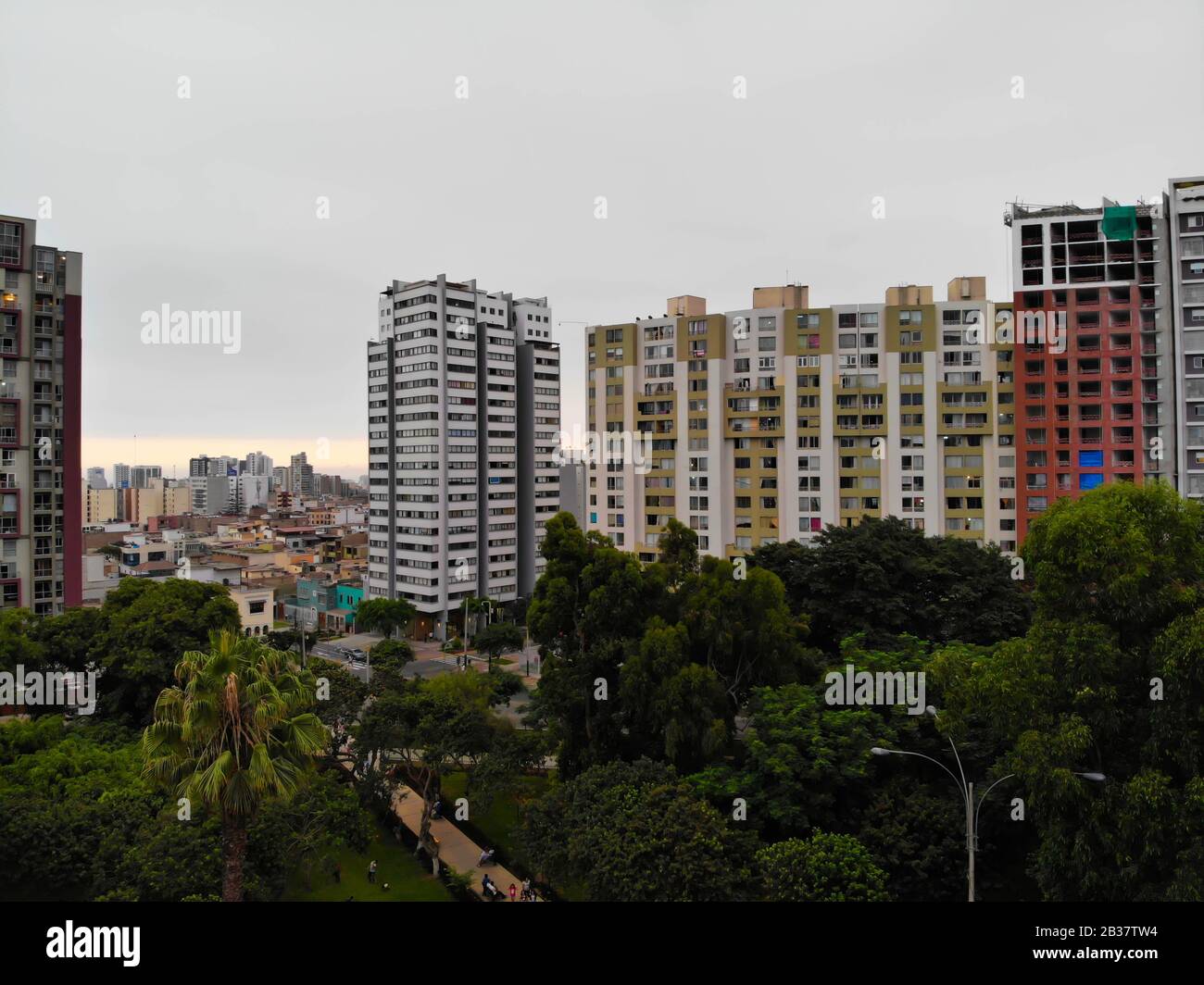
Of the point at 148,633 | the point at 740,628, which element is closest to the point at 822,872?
the point at 740,628

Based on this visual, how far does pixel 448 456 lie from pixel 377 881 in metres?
39.6

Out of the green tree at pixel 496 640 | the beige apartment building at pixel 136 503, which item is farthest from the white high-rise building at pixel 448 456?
the beige apartment building at pixel 136 503

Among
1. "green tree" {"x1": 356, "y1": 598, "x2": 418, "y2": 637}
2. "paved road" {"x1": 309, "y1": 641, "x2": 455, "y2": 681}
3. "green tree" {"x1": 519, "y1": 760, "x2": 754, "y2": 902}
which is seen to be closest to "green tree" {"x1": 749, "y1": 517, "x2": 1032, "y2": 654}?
"green tree" {"x1": 519, "y1": 760, "x2": 754, "y2": 902}

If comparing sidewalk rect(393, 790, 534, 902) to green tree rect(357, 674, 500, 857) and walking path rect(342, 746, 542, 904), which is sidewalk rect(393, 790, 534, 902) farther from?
green tree rect(357, 674, 500, 857)

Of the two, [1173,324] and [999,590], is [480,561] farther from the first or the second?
[1173,324]

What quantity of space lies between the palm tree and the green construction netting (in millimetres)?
48488

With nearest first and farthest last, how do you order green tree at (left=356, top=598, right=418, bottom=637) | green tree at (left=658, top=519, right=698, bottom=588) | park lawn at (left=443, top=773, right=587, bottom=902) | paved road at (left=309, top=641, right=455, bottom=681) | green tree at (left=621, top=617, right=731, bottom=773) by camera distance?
green tree at (left=621, top=617, right=731, bottom=773)
park lawn at (left=443, top=773, right=587, bottom=902)
green tree at (left=658, top=519, right=698, bottom=588)
paved road at (left=309, top=641, right=455, bottom=681)
green tree at (left=356, top=598, right=418, bottom=637)

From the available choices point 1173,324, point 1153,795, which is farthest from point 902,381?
point 1153,795

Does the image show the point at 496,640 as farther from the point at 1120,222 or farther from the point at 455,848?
the point at 1120,222

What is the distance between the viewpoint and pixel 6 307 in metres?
38.6

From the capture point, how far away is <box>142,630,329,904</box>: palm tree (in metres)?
10.7

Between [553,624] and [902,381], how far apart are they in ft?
107

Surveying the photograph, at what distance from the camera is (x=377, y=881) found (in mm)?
18375

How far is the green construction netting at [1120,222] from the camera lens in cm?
4359
